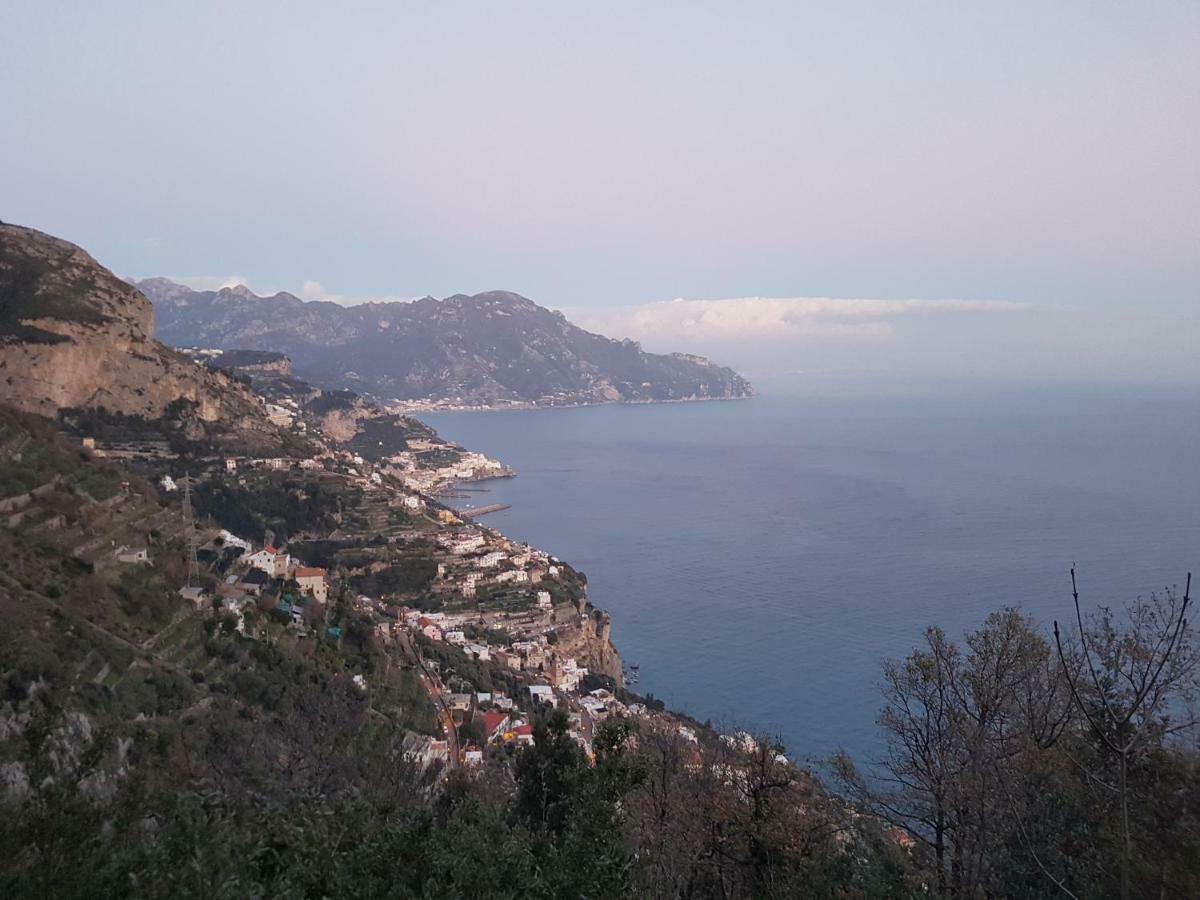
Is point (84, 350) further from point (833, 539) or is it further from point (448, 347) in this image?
point (448, 347)

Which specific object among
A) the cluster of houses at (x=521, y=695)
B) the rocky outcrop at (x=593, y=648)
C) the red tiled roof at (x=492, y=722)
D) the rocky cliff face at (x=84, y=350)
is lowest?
the rocky outcrop at (x=593, y=648)

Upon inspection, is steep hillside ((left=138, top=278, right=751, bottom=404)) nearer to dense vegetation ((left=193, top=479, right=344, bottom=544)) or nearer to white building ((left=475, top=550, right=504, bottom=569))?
dense vegetation ((left=193, top=479, right=344, bottom=544))

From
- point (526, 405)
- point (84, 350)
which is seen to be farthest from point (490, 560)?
point (526, 405)

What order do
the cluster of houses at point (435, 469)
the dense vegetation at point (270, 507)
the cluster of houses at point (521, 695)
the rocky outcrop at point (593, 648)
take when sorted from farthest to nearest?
1. the cluster of houses at point (435, 469)
2. the dense vegetation at point (270, 507)
3. the rocky outcrop at point (593, 648)
4. the cluster of houses at point (521, 695)

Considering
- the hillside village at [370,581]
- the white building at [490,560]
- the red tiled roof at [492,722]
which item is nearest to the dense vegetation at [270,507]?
the hillside village at [370,581]

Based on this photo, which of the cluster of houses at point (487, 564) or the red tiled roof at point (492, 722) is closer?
the red tiled roof at point (492, 722)

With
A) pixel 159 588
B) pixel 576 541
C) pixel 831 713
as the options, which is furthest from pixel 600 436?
pixel 159 588

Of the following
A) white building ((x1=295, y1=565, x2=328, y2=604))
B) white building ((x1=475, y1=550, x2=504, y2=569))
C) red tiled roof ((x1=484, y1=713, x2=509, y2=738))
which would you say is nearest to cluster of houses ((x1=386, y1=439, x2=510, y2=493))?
white building ((x1=475, y1=550, x2=504, y2=569))

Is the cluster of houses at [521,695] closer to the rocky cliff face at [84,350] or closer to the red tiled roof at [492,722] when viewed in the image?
the red tiled roof at [492,722]
